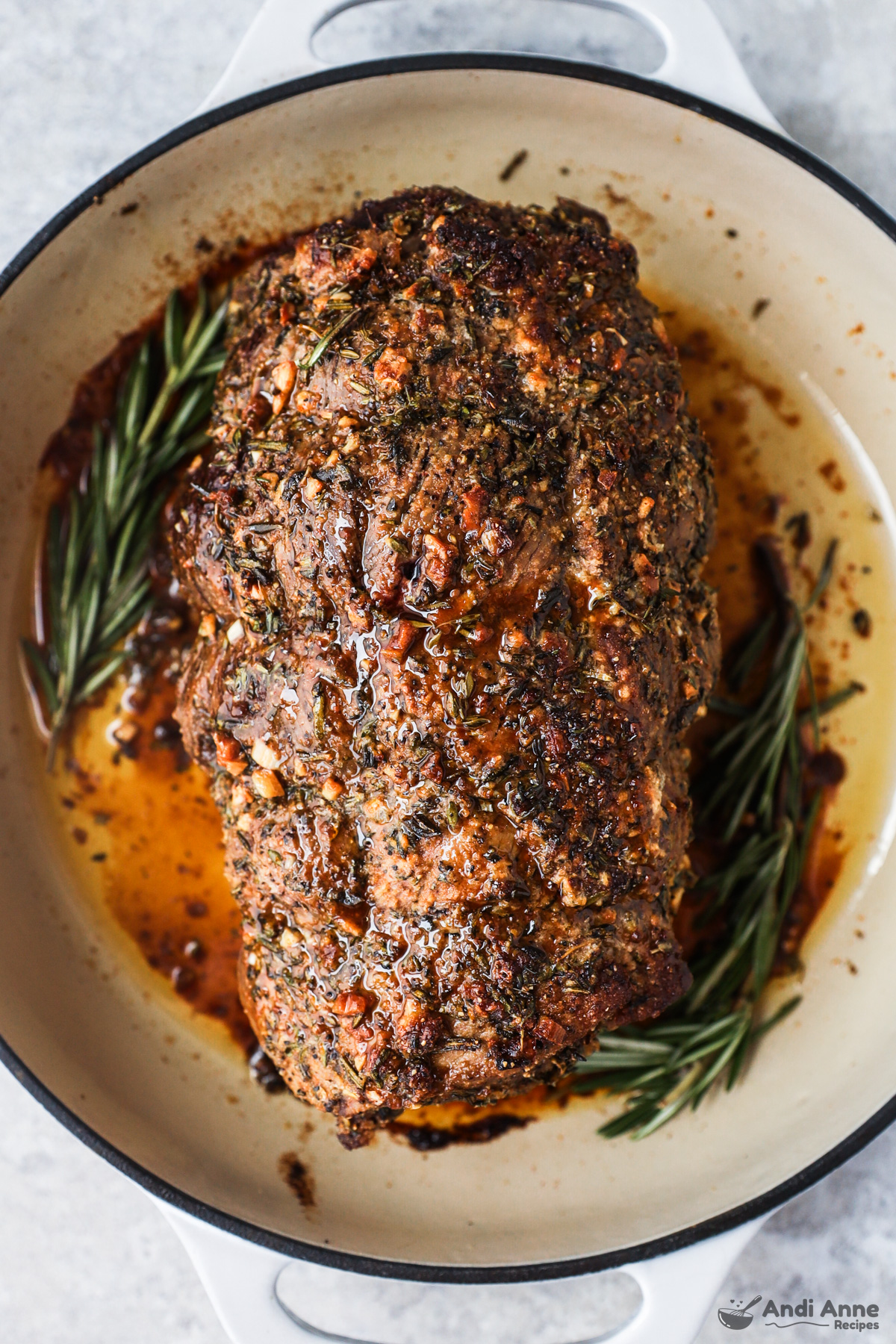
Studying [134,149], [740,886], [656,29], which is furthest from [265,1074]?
[656,29]

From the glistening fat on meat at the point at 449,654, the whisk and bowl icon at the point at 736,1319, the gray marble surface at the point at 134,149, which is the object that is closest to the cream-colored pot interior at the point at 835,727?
the gray marble surface at the point at 134,149

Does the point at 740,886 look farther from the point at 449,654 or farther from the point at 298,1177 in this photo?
the point at 298,1177

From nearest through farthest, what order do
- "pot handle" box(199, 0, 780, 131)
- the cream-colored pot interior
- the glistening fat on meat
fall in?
the glistening fat on meat, "pot handle" box(199, 0, 780, 131), the cream-colored pot interior

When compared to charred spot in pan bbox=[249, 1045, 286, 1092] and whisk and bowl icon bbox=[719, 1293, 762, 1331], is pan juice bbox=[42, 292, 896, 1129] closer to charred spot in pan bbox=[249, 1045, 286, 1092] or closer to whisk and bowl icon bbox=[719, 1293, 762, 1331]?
charred spot in pan bbox=[249, 1045, 286, 1092]

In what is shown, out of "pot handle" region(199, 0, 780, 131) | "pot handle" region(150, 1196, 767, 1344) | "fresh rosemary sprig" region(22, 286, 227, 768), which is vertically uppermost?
"pot handle" region(199, 0, 780, 131)

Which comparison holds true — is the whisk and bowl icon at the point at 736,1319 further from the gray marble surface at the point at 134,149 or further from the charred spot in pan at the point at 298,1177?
the charred spot in pan at the point at 298,1177

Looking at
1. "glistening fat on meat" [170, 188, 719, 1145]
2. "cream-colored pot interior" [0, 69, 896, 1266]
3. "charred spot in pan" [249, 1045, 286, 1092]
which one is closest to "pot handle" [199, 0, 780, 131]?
"cream-colored pot interior" [0, 69, 896, 1266]
